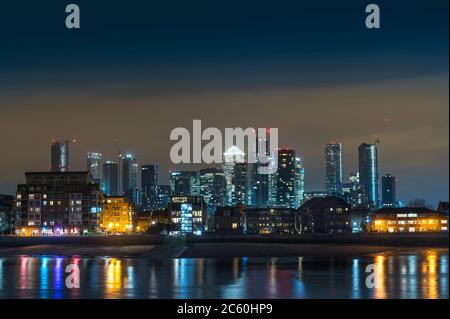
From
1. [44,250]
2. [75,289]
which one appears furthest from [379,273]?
[44,250]

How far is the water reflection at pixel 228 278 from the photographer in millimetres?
55375

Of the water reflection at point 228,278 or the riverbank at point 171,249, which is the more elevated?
the water reflection at point 228,278

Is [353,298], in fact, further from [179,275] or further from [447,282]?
[179,275]

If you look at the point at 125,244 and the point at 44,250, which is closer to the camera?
the point at 44,250

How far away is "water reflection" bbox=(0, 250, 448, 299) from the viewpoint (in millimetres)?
55375

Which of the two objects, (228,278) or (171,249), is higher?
(228,278)

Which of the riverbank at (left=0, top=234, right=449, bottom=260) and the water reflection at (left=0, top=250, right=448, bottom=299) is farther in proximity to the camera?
the riverbank at (left=0, top=234, right=449, bottom=260)

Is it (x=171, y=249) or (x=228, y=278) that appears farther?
(x=171, y=249)

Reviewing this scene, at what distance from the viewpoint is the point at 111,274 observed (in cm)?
7175

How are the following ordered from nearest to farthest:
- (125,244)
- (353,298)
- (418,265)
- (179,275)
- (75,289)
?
(353,298)
(75,289)
(179,275)
(418,265)
(125,244)

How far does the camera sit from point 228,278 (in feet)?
222

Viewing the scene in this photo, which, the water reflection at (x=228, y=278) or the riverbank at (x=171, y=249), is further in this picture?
the riverbank at (x=171, y=249)

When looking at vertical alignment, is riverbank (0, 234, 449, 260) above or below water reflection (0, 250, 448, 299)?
below

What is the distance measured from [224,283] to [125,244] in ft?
261
